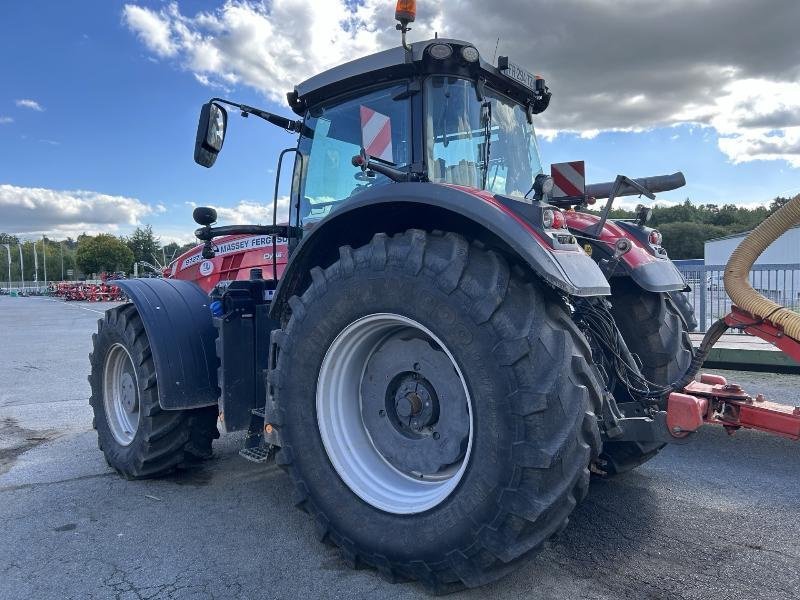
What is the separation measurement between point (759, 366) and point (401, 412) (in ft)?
13.4

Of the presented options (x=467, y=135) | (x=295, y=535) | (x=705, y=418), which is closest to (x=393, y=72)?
(x=467, y=135)

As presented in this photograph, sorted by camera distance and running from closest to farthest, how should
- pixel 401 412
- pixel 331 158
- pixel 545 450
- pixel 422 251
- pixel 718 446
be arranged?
1. pixel 545 450
2. pixel 422 251
3. pixel 401 412
4. pixel 331 158
5. pixel 718 446

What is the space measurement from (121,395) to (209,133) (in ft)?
6.90

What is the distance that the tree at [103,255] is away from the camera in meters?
61.2

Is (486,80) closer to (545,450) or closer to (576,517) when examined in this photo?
(545,450)

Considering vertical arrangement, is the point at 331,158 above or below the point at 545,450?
above

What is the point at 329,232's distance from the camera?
3.05 m

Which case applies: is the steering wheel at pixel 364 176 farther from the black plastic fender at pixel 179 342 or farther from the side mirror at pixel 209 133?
the black plastic fender at pixel 179 342

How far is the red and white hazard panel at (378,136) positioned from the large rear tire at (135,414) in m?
2.03

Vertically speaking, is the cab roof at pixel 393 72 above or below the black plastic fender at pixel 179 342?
above

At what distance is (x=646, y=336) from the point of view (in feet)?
12.0

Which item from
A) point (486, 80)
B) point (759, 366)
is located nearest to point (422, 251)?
point (486, 80)

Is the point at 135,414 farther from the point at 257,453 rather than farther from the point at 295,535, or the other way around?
the point at 295,535

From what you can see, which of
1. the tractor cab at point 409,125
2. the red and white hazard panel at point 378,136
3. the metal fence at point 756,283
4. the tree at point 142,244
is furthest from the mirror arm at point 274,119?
the tree at point 142,244
